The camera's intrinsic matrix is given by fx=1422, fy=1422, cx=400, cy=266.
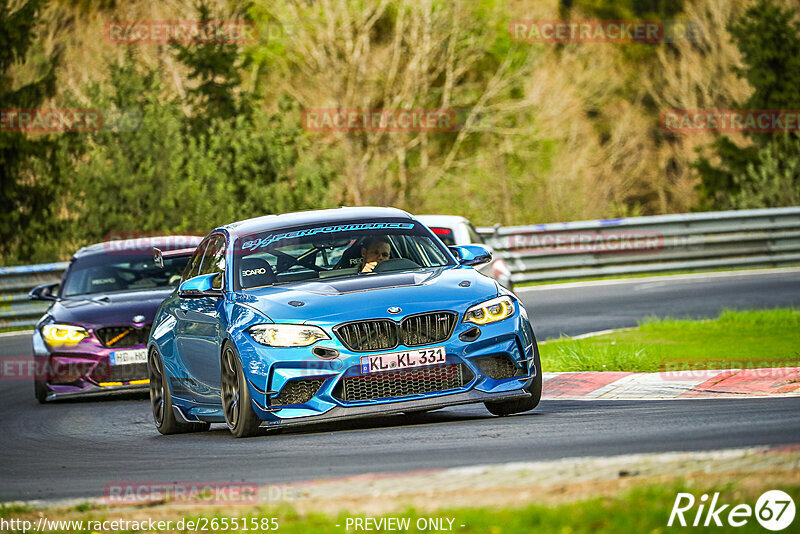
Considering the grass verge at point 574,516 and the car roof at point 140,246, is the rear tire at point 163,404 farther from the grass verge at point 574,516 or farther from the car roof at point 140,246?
the grass verge at point 574,516

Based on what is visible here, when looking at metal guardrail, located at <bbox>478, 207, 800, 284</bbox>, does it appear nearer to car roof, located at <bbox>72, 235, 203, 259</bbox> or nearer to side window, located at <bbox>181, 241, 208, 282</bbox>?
car roof, located at <bbox>72, 235, 203, 259</bbox>

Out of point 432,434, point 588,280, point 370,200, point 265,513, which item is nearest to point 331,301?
point 432,434

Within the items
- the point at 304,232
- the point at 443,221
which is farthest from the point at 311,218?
the point at 443,221

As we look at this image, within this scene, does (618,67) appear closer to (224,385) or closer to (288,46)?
(288,46)

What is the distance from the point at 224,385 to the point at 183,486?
2.36 meters

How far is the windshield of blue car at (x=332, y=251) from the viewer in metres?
10.2

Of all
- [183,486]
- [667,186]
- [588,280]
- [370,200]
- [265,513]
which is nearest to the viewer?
[265,513]

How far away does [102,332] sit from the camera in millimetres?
14328

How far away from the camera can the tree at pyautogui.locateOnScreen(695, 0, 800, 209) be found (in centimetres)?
3494

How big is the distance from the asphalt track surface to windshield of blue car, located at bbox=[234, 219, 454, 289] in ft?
3.67

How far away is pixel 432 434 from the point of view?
891 centimetres

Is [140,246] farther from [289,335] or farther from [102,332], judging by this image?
[289,335]

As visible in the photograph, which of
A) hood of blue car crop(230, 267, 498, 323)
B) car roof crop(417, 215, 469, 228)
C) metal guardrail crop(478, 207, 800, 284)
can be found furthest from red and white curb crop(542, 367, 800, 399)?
metal guardrail crop(478, 207, 800, 284)

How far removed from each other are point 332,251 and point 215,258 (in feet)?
3.57
